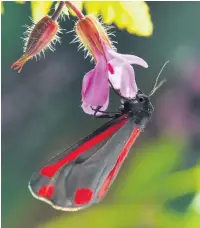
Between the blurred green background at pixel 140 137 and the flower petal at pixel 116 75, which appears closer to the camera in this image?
the flower petal at pixel 116 75

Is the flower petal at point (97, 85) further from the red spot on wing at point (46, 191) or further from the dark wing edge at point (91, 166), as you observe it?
the red spot on wing at point (46, 191)

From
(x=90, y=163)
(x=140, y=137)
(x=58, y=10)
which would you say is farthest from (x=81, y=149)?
(x=58, y=10)

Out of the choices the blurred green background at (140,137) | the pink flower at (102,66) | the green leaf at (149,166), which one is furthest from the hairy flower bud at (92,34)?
the green leaf at (149,166)

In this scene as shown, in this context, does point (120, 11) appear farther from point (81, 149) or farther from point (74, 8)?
point (81, 149)

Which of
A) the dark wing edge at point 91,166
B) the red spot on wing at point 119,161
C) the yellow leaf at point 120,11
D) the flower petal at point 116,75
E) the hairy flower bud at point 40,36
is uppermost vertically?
the hairy flower bud at point 40,36

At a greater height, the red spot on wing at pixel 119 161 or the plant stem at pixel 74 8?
the plant stem at pixel 74 8

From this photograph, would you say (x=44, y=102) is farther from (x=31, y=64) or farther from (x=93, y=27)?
(x=93, y=27)

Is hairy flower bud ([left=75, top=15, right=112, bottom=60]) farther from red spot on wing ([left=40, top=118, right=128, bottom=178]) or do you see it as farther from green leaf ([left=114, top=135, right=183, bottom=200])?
green leaf ([left=114, top=135, right=183, bottom=200])
